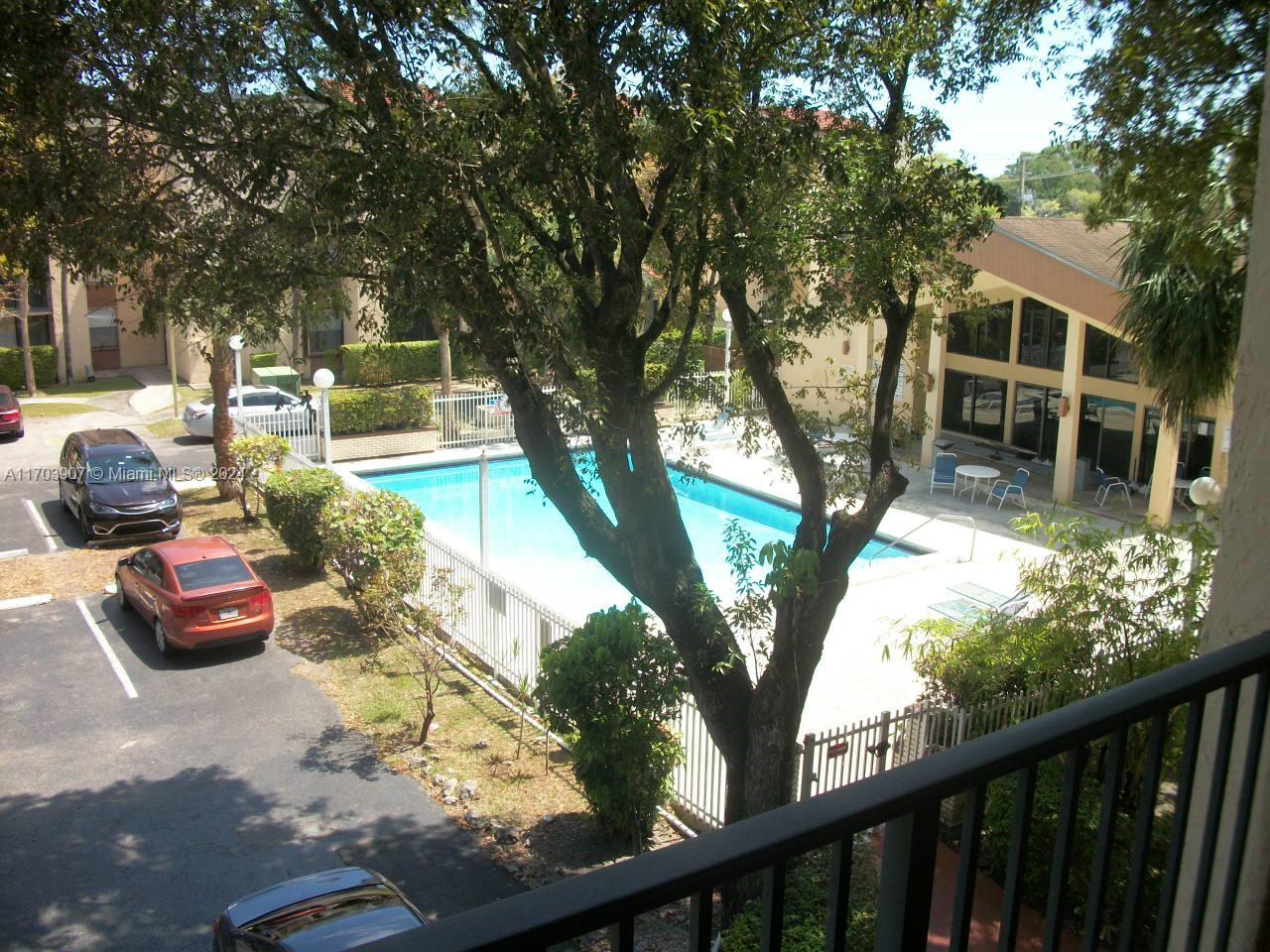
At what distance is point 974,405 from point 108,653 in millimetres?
18629

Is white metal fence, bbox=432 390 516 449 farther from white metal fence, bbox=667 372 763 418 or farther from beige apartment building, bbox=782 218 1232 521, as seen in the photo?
white metal fence, bbox=667 372 763 418

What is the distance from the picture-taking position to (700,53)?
7430 millimetres

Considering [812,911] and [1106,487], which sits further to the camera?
[1106,487]

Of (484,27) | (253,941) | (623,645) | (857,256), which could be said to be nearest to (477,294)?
(484,27)

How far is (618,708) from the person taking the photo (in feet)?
31.6

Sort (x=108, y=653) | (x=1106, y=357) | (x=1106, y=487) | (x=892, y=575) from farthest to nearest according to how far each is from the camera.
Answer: (x=1106, y=487)
(x=1106, y=357)
(x=892, y=575)
(x=108, y=653)

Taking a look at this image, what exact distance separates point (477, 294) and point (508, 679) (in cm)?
692

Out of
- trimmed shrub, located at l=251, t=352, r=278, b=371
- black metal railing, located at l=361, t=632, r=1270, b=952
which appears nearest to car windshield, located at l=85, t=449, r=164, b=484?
trimmed shrub, located at l=251, t=352, r=278, b=371

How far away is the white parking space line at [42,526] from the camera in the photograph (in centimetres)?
1822

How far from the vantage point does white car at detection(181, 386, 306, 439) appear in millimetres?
24766

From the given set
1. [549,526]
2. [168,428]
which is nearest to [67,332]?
[168,428]

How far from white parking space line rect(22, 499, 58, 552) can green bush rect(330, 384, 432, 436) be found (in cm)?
662

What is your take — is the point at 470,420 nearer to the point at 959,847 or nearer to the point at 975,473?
the point at 975,473

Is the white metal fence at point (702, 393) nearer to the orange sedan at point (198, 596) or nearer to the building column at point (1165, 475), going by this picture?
the orange sedan at point (198, 596)
